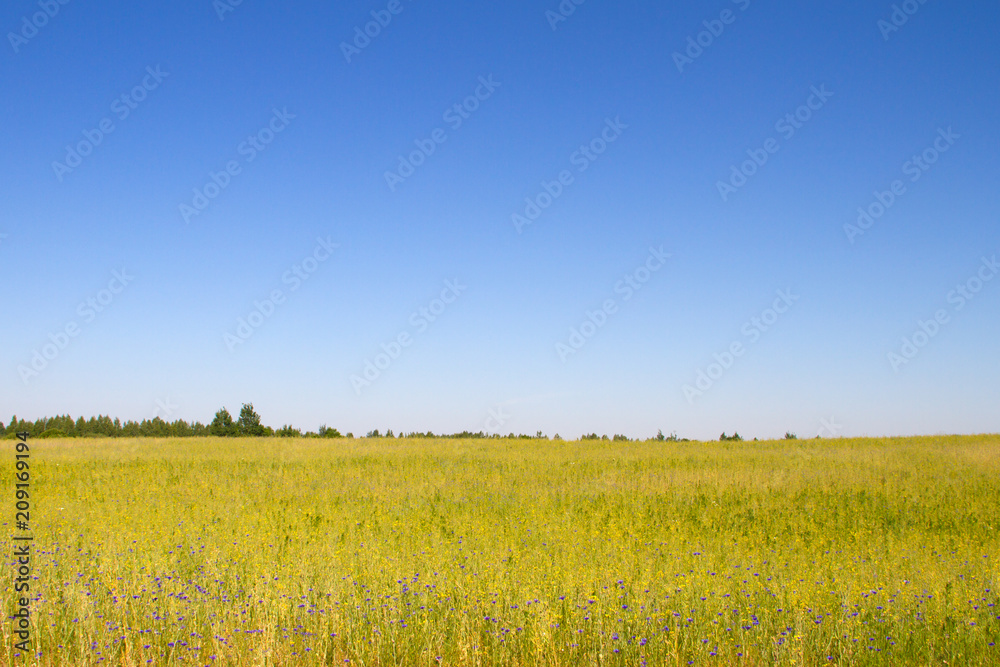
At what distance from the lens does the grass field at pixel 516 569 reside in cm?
551

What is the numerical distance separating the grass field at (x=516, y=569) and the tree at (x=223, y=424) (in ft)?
194

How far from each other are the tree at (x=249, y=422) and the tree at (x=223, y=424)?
1.27m

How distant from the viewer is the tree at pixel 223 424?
73988mm

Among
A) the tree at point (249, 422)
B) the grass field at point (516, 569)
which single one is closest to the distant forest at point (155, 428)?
the tree at point (249, 422)

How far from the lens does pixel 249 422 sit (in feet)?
240

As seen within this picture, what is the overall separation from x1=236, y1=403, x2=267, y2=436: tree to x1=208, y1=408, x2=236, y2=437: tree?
1269 mm

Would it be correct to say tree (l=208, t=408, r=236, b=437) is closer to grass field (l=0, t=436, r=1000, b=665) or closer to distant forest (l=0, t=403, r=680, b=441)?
distant forest (l=0, t=403, r=680, b=441)

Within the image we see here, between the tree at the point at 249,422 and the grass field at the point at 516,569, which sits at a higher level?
the tree at the point at 249,422

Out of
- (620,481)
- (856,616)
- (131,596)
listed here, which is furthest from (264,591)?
(620,481)

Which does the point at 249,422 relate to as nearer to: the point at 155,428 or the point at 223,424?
the point at 223,424

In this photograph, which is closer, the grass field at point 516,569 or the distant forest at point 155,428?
the grass field at point 516,569

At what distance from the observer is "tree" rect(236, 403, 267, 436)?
71.8 m

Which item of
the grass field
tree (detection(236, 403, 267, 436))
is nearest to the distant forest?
tree (detection(236, 403, 267, 436))

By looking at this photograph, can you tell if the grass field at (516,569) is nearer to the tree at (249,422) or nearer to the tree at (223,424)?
the tree at (249,422)
